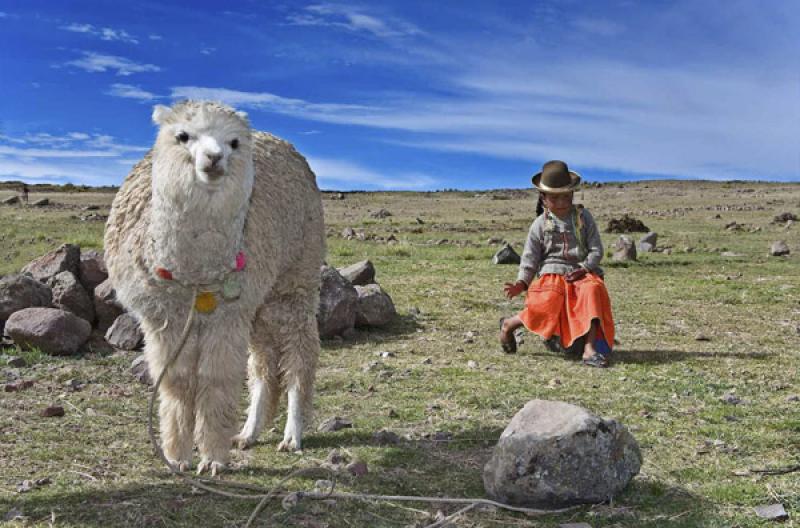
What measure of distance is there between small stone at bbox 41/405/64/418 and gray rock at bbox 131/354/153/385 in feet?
3.50

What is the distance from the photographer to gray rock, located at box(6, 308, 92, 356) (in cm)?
863

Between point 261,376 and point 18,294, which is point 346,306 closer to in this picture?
point 261,376

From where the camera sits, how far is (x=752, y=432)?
6.32m

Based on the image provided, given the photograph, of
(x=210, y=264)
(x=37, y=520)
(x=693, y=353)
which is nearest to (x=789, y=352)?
(x=693, y=353)

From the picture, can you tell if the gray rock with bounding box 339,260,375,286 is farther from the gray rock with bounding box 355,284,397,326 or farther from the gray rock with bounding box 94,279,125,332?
the gray rock with bounding box 94,279,125,332

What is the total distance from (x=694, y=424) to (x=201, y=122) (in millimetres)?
4560

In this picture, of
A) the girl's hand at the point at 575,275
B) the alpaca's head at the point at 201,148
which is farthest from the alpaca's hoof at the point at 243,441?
the girl's hand at the point at 575,275

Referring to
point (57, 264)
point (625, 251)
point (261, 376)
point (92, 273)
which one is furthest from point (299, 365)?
point (625, 251)

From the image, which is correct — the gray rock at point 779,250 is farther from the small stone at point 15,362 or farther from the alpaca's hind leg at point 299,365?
the small stone at point 15,362

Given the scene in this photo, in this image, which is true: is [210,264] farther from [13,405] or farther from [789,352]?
[789,352]

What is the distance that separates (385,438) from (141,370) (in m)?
2.98

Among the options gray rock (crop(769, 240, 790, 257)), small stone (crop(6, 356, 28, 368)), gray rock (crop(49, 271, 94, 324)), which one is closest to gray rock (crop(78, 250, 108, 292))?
gray rock (crop(49, 271, 94, 324))

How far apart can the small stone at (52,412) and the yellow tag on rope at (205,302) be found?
2286 millimetres

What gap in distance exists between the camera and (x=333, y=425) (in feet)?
21.0
